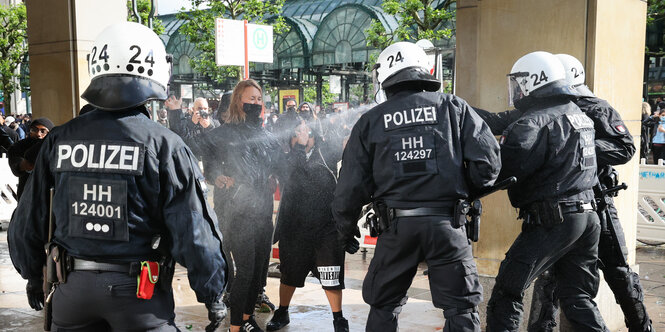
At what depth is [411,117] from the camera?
394cm

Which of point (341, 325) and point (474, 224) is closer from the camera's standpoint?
point (474, 224)

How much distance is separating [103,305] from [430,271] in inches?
73.2

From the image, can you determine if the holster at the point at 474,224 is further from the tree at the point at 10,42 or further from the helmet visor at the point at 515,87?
the tree at the point at 10,42

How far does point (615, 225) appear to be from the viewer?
4.78 meters

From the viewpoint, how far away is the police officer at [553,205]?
426cm

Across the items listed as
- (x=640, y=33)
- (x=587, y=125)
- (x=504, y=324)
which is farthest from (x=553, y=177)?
(x=640, y=33)

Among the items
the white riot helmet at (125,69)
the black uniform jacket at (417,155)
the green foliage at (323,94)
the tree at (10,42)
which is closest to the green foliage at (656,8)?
the black uniform jacket at (417,155)

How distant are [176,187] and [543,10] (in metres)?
3.31

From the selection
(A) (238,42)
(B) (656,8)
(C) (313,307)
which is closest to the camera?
(C) (313,307)

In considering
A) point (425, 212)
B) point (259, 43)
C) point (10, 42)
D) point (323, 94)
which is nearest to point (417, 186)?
point (425, 212)

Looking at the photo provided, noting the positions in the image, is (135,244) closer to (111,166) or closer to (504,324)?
(111,166)

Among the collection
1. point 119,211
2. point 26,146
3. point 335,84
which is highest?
point 335,84

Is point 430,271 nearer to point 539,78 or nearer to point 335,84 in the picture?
point 539,78

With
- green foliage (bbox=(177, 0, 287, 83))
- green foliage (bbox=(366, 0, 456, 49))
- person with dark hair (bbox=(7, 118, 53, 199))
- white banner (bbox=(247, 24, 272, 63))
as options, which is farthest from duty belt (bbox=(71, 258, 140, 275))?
green foliage (bbox=(177, 0, 287, 83))
